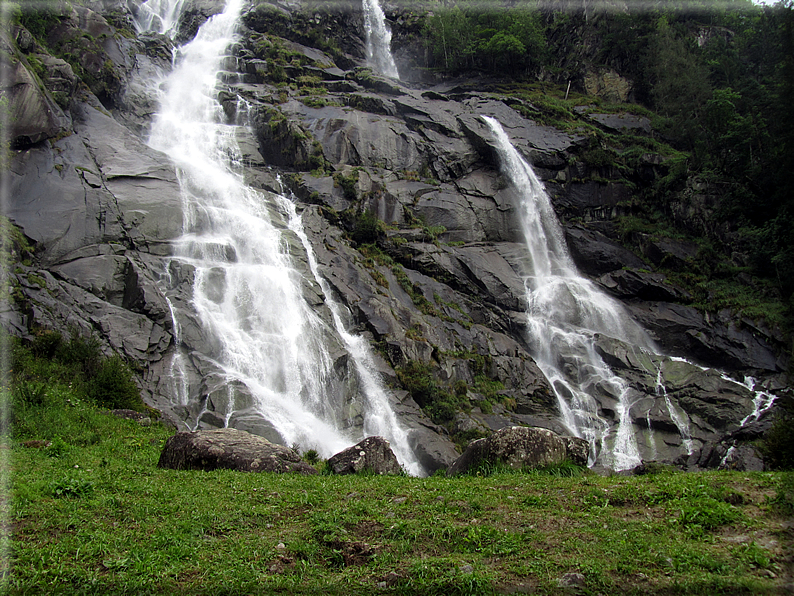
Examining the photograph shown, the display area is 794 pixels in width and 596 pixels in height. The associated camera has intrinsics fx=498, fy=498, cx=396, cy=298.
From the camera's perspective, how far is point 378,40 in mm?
58156

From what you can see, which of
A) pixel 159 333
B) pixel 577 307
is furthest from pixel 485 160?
pixel 159 333

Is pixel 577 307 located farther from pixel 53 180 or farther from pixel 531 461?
pixel 53 180

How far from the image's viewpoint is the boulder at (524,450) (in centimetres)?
967

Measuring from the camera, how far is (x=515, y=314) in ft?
98.7

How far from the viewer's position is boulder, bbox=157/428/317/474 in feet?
30.4

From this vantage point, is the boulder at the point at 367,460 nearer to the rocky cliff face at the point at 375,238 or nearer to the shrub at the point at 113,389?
the rocky cliff face at the point at 375,238

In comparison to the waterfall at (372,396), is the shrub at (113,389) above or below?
above

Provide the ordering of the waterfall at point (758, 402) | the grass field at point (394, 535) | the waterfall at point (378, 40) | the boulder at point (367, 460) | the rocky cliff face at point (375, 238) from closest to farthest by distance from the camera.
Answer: the grass field at point (394, 535), the boulder at point (367, 460), the rocky cliff face at point (375, 238), the waterfall at point (758, 402), the waterfall at point (378, 40)

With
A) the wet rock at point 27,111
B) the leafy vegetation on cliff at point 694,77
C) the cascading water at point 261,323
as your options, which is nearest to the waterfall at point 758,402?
→ the leafy vegetation on cliff at point 694,77

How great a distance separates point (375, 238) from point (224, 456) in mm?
23388

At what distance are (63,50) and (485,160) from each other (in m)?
30.8

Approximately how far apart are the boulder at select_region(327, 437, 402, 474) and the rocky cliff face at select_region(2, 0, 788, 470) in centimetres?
788

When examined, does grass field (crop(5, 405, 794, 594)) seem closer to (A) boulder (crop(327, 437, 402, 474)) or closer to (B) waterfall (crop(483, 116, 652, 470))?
(A) boulder (crop(327, 437, 402, 474))

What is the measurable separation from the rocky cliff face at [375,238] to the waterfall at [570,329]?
67 cm
